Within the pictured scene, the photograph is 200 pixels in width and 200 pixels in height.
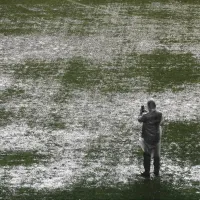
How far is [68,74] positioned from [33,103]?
3073 mm

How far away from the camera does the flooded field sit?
51.9ft

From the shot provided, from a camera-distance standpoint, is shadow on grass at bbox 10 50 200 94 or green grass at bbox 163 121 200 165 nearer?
green grass at bbox 163 121 200 165

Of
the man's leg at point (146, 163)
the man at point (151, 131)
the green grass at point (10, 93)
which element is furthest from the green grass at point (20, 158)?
the green grass at point (10, 93)

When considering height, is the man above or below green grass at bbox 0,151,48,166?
above

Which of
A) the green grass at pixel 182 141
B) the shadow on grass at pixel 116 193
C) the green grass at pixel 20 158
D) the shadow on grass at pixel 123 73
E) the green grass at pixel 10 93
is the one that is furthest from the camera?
the shadow on grass at pixel 123 73

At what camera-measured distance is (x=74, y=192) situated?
15.1 m

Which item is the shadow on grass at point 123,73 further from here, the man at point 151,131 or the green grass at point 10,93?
the man at point 151,131

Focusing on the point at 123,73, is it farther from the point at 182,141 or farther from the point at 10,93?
the point at 182,141

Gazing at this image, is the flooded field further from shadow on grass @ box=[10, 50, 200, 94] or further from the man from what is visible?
the man

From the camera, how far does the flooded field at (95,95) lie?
15.8 metres

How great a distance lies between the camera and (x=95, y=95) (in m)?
22.4

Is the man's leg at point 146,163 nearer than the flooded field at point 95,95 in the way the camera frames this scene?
Yes

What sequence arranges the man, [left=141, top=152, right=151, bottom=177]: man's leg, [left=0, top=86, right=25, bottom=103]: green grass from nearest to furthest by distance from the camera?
the man, [left=141, top=152, right=151, bottom=177]: man's leg, [left=0, top=86, right=25, bottom=103]: green grass

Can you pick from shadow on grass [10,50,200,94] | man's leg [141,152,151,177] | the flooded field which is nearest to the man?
man's leg [141,152,151,177]
